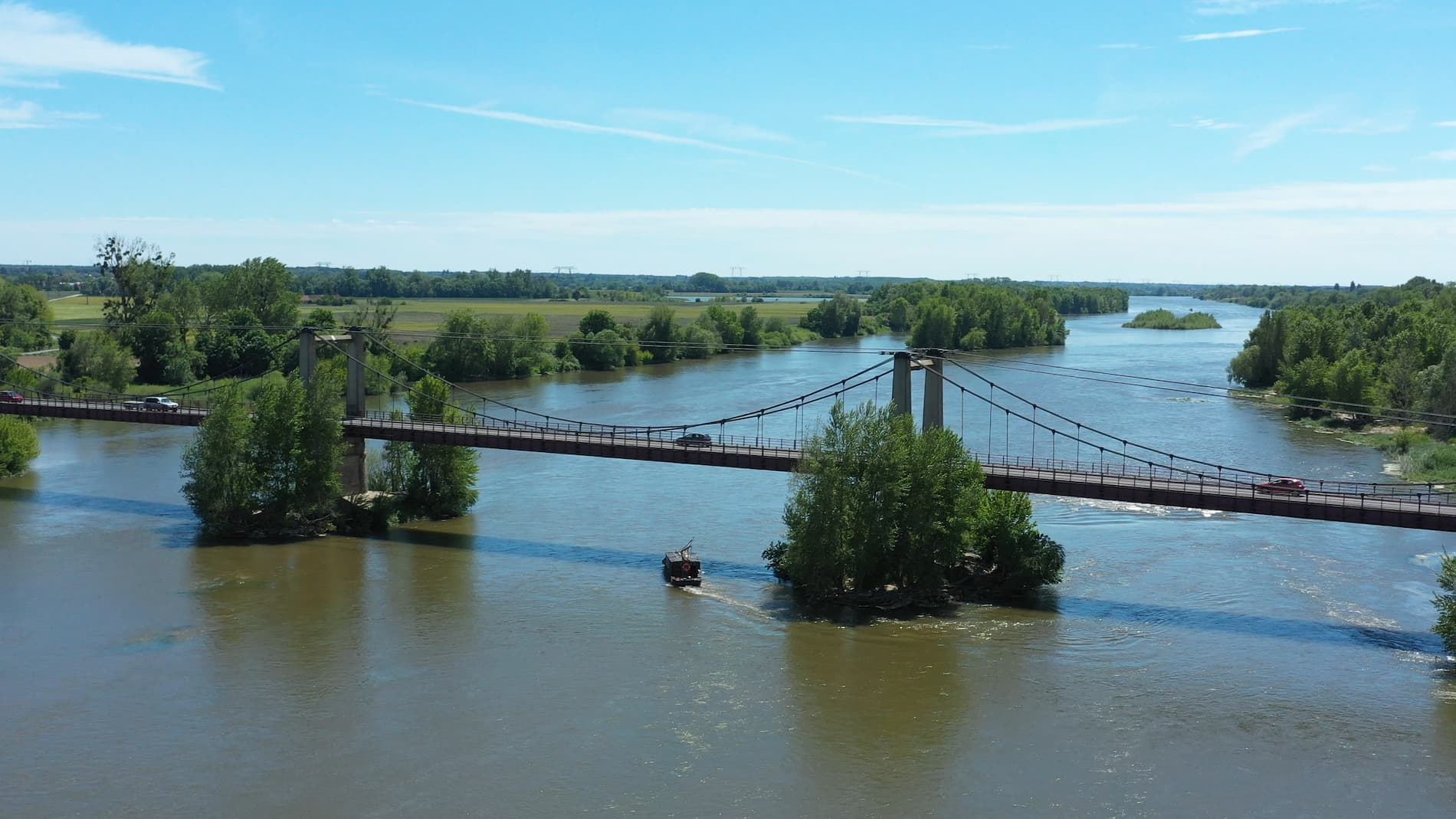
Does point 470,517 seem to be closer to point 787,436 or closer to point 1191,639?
point 787,436

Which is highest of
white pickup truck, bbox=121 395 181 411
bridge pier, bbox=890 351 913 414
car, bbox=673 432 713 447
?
bridge pier, bbox=890 351 913 414

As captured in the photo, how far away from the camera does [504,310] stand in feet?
425

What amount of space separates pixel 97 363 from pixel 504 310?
235 ft

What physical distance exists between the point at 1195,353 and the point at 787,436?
57478 mm

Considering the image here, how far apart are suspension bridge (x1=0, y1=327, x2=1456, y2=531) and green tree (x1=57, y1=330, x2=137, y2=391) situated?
13458 millimetres

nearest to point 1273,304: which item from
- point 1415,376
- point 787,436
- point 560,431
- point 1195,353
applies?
point 1195,353

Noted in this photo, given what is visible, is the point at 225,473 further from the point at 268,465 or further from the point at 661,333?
the point at 661,333

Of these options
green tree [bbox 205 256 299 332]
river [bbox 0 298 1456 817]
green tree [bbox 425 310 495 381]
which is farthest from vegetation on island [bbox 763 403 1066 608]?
green tree [bbox 205 256 299 332]

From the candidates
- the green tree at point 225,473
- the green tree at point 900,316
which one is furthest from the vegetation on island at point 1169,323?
the green tree at point 225,473

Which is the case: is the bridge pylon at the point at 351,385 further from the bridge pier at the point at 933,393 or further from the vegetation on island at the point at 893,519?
the bridge pier at the point at 933,393

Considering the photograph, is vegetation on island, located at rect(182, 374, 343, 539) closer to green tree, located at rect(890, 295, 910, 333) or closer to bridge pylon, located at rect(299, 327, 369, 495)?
bridge pylon, located at rect(299, 327, 369, 495)

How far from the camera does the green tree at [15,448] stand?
3872 centimetres

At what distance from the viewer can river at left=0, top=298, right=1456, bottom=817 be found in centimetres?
1786

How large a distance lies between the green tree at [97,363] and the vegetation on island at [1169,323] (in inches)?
3883
